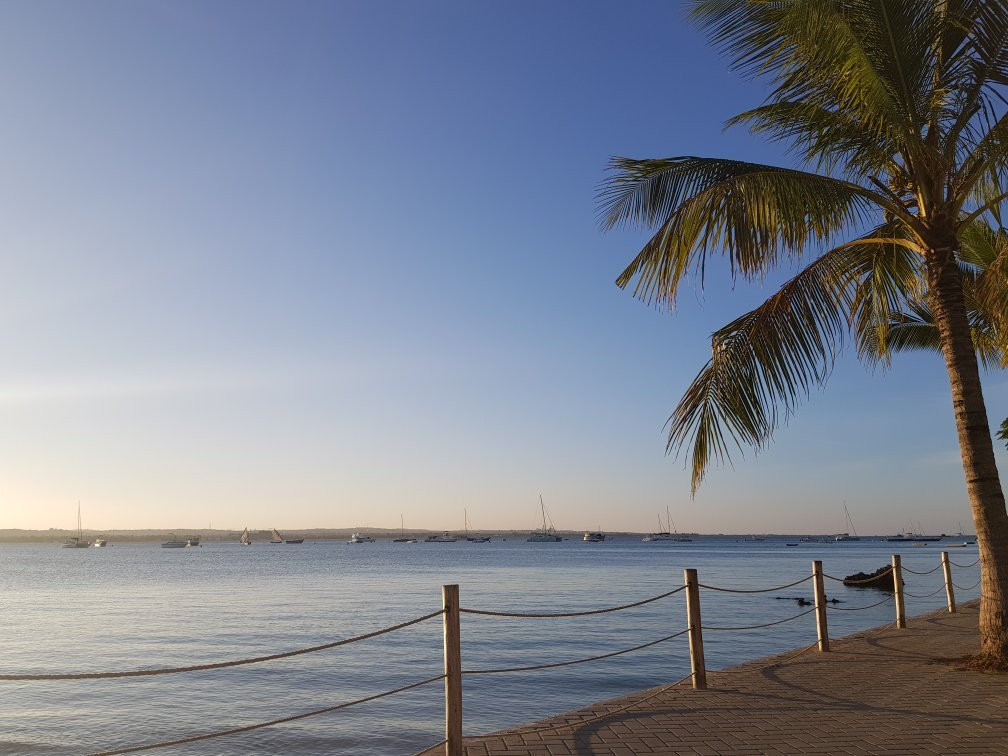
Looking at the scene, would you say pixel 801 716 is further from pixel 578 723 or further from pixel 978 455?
pixel 978 455

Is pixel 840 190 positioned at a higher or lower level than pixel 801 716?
higher

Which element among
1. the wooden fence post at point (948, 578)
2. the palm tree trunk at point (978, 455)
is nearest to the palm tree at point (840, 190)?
the palm tree trunk at point (978, 455)

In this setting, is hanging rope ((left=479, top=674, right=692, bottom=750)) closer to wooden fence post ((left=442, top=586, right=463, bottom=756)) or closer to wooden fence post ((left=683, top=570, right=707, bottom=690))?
wooden fence post ((left=442, top=586, right=463, bottom=756))

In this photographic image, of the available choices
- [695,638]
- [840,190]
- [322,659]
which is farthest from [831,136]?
[322,659]

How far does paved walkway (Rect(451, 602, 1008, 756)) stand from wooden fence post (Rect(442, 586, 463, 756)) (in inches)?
11.1

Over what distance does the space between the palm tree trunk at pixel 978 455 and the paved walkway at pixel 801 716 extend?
71 cm

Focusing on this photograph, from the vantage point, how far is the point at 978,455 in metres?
8.86

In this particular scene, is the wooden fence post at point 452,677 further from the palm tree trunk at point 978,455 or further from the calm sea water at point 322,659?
the palm tree trunk at point 978,455

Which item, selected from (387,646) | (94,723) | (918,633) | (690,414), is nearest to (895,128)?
(690,414)

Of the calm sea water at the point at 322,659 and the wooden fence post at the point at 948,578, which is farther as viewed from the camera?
the wooden fence post at the point at 948,578

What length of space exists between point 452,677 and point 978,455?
660cm

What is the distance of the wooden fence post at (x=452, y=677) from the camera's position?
5.98 m

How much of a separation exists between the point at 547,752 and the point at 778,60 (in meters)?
8.17

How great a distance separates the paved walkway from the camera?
6.13 m
